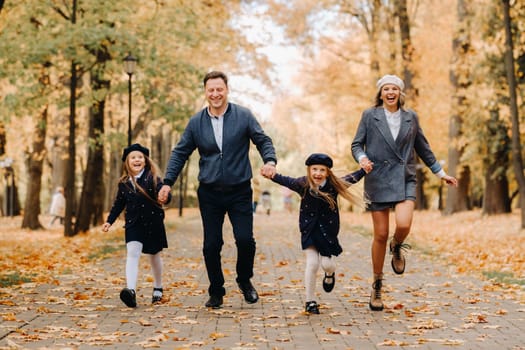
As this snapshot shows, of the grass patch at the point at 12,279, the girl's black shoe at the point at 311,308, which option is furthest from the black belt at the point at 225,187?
the grass patch at the point at 12,279

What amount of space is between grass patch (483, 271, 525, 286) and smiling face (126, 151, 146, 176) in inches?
200

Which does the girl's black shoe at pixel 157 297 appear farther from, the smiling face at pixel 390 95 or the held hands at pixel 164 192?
the smiling face at pixel 390 95

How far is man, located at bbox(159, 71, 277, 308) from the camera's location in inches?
319

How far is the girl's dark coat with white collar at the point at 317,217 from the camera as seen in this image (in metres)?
7.89

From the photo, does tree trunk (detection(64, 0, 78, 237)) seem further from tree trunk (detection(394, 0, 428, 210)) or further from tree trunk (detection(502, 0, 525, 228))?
tree trunk (detection(394, 0, 428, 210))

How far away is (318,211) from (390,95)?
4.42 ft

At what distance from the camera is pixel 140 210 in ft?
28.6

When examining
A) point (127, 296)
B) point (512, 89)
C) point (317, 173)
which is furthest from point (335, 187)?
point (512, 89)

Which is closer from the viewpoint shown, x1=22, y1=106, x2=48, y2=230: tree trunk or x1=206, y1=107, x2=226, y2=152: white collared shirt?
x1=206, y1=107, x2=226, y2=152: white collared shirt

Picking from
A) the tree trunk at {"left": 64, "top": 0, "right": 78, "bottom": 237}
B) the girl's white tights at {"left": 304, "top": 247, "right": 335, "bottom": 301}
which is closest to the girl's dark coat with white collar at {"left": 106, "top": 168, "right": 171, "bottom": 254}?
the girl's white tights at {"left": 304, "top": 247, "right": 335, "bottom": 301}

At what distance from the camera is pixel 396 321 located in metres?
7.51

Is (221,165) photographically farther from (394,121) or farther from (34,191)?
(34,191)

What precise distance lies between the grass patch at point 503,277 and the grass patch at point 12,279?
246 inches

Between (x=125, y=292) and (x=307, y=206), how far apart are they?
2030 mm
